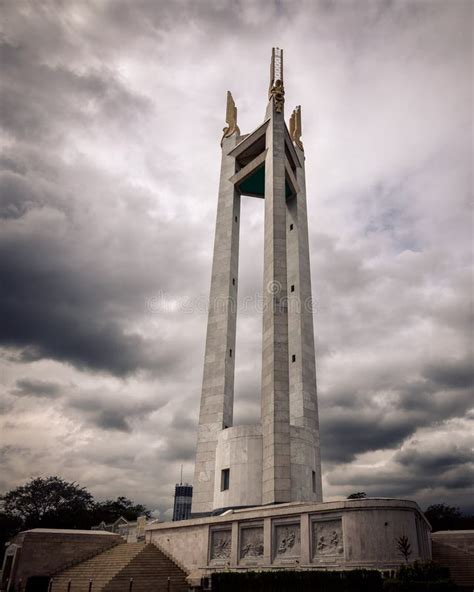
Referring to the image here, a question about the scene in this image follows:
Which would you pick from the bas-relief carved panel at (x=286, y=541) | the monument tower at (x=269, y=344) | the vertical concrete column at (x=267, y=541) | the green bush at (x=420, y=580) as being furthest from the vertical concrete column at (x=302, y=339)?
the green bush at (x=420, y=580)

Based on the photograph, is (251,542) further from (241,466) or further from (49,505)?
(49,505)

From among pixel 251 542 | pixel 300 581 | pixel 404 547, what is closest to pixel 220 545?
pixel 251 542

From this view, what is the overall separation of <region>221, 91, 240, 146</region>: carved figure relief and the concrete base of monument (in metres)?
36.9

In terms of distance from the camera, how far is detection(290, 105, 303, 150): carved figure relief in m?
51.4

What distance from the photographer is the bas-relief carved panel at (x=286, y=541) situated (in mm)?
21953

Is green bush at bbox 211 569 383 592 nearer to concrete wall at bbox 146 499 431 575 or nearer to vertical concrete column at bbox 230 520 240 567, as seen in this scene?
concrete wall at bbox 146 499 431 575

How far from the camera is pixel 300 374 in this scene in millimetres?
38781

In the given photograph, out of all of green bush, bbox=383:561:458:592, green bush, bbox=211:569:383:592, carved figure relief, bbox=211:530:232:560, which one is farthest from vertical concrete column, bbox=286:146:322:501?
green bush, bbox=383:561:458:592

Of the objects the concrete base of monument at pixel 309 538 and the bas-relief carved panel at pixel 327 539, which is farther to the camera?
the bas-relief carved panel at pixel 327 539

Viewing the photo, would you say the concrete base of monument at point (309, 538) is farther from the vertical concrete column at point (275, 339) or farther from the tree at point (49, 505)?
the tree at point (49, 505)

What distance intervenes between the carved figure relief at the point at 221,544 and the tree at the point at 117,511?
2045 inches

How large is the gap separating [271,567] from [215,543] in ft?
15.1

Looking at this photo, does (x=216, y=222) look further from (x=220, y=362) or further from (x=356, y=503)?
(x=356, y=503)

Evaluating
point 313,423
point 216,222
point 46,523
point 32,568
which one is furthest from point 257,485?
point 46,523
